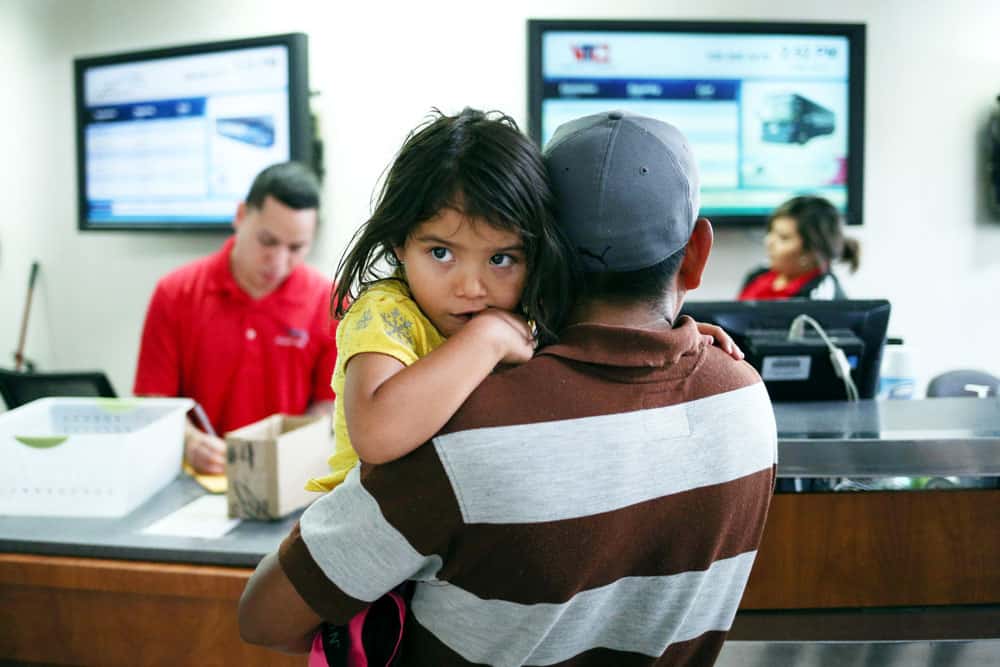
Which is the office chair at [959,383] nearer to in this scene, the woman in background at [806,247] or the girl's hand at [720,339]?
the woman in background at [806,247]

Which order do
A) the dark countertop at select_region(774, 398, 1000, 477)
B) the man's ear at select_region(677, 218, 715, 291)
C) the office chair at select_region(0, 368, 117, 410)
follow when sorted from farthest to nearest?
the office chair at select_region(0, 368, 117, 410)
the dark countertop at select_region(774, 398, 1000, 477)
the man's ear at select_region(677, 218, 715, 291)

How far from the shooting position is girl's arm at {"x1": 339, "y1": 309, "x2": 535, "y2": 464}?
705 mm

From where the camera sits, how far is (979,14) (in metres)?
3.37

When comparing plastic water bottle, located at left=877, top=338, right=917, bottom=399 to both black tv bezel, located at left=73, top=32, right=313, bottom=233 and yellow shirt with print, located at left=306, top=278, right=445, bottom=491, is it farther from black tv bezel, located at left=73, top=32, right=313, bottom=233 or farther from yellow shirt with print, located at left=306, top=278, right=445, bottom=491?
black tv bezel, located at left=73, top=32, right=313, bottom=233

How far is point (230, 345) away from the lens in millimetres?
2547

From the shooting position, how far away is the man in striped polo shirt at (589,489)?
27.9 inches

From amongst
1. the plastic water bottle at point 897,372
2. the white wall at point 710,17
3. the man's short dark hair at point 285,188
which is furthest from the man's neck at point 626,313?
the white wall at point 710,17

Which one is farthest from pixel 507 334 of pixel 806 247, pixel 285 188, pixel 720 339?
pixel 806 247

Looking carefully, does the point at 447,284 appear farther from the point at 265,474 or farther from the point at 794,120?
the point at 794,120

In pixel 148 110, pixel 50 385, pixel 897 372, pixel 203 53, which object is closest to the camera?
pixel 897 372

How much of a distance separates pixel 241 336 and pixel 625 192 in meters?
2.00

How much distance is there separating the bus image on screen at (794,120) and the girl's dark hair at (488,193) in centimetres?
265

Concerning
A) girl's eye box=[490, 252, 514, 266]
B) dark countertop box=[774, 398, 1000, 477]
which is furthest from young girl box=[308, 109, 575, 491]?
dark countertop box=[774, 398, 1000, 477]

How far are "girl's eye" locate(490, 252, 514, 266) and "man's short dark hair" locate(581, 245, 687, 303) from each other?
0.31 feet
